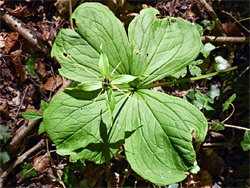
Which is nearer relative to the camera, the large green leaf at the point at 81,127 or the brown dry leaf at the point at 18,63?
the large green leaf at the point at 81,127

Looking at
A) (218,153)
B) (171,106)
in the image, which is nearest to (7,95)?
(171,106)

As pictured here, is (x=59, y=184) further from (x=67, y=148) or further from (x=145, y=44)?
(x=145, y=44)

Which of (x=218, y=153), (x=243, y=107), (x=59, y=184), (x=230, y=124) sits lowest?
(x=59, y=184)

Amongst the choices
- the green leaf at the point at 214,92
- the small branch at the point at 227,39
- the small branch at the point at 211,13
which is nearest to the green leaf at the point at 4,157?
the green leaf at the point at 214,92

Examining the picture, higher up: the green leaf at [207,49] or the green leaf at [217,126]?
the green leaf at [207,49]

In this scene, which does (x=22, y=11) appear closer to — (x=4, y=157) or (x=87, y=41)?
(x=87, y=41)

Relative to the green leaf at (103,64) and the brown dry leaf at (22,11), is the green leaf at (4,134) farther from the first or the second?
the green leaf at (103,64)

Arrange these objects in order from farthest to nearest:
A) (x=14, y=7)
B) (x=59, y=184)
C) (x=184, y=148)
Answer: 1. (x=14, y=7)
2. (x=59, y=184)
3. (x=184, y=148)
